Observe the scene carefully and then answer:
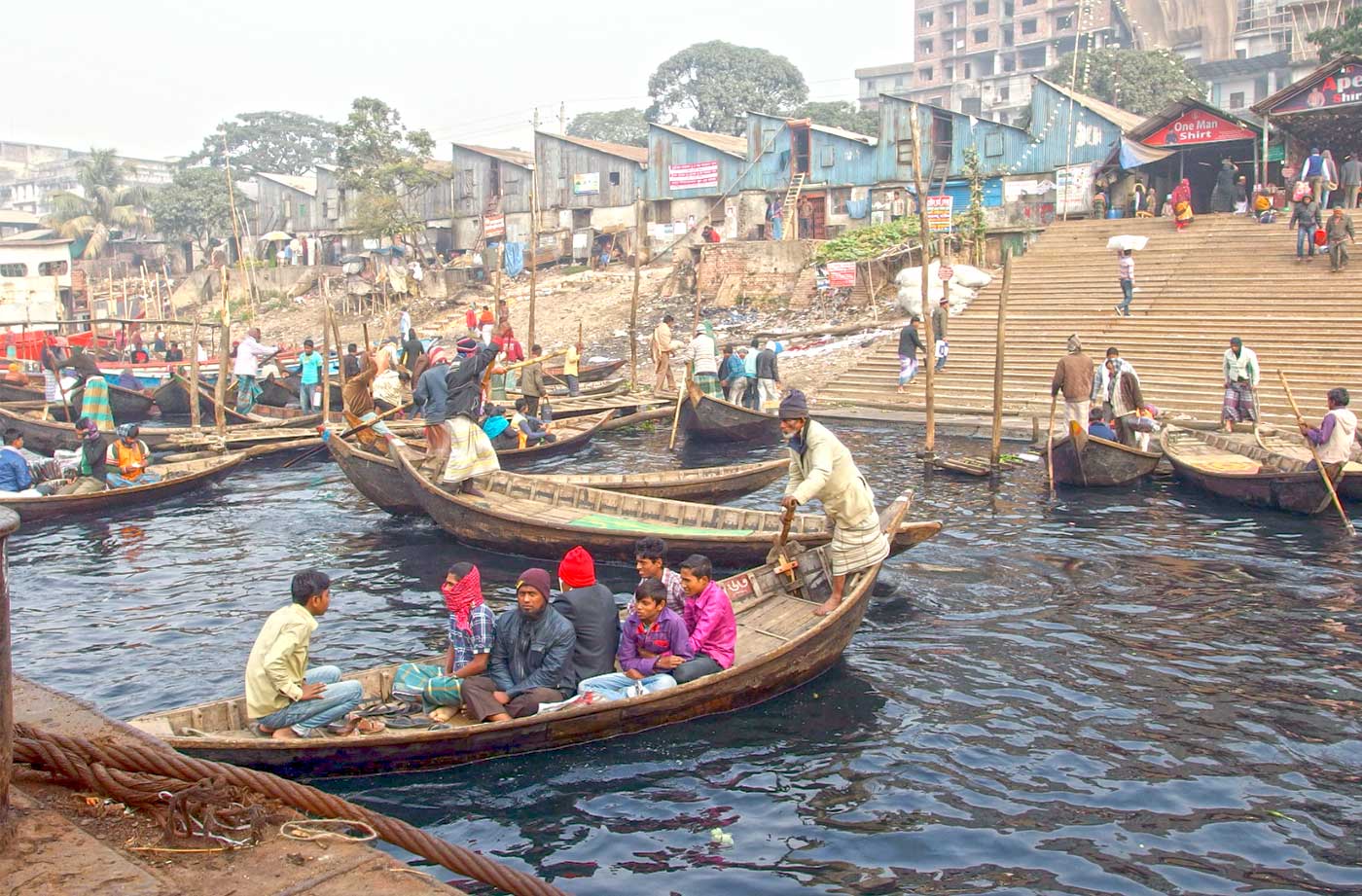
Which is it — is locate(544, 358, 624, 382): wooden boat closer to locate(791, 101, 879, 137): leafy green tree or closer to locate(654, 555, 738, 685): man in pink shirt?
locate(654, 555, 738, 685): man in pink shirt

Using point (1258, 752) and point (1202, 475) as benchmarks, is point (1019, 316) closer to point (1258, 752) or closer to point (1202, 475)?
point (1202, 475)

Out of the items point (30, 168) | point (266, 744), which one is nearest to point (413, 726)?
point (266, 744)

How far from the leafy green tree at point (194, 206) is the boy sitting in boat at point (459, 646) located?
4543 cm

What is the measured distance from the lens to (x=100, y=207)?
5003 centimetres

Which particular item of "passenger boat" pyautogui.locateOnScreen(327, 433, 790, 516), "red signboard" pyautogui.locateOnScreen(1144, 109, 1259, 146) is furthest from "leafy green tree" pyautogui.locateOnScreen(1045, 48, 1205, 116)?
"passenger boat" pyautogui.locateOnScreen(327, 433, 790, 516)

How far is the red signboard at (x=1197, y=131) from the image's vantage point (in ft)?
92.8

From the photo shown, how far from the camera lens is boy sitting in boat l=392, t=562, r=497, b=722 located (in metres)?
7.42

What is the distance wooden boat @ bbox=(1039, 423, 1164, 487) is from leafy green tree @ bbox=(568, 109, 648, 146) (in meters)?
56.3

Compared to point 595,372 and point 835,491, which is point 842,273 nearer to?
point 595,372

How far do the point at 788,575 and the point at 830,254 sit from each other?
2178 cm

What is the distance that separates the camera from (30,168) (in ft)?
268

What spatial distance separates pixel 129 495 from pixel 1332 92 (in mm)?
25500

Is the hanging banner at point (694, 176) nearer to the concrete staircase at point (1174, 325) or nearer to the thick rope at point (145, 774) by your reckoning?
the concrete staircase at point (1174, 325)

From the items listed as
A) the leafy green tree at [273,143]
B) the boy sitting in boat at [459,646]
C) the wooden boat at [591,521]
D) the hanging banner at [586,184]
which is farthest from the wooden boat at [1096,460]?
the leafy green tree at [273,143]
